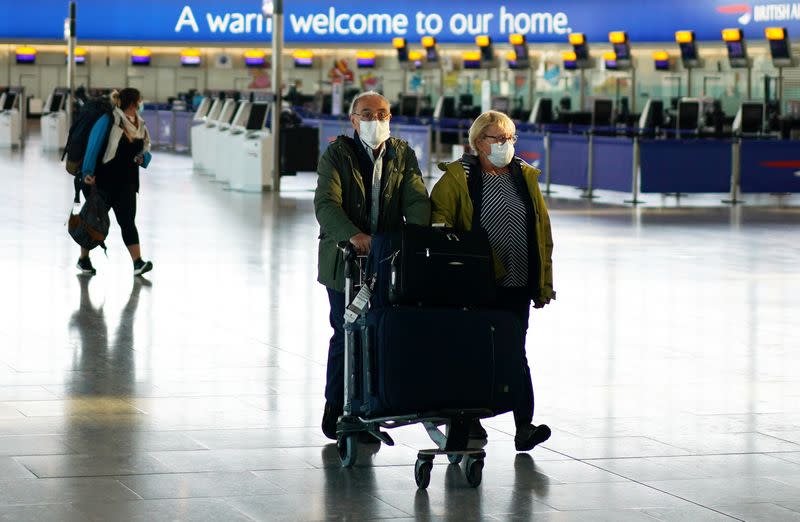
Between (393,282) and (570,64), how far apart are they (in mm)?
33851

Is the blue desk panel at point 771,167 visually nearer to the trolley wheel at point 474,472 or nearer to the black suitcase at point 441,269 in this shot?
the black suitcase at point 441,269

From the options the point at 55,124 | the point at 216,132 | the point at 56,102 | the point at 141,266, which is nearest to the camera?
the point at 141,266

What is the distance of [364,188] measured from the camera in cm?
601

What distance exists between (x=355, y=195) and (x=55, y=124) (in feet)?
96.0

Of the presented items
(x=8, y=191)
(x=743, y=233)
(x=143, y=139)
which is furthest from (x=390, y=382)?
(x=8, y=191)

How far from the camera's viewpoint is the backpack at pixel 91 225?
11.5 m

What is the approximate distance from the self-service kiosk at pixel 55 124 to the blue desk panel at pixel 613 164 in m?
16.0

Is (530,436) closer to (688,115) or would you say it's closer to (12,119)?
(688,115)

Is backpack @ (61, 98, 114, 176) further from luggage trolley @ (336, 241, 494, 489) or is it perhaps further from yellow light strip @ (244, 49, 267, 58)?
yellow light strip @ (244, 49, 267, 58)

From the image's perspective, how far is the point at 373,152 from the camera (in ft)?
19.8

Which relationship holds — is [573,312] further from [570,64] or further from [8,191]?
[570,64]

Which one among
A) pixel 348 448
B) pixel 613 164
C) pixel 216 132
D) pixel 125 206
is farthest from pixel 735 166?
pixel 348 448

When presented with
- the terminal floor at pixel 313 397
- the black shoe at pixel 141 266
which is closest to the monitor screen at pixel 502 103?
the terminal floor at pixel 313 397

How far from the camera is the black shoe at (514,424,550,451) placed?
19.6ft
